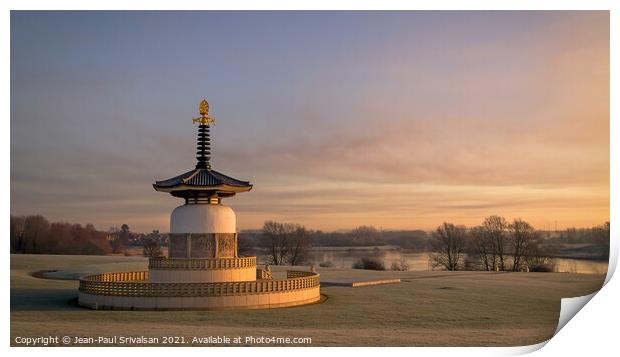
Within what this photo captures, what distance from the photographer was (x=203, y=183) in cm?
2592

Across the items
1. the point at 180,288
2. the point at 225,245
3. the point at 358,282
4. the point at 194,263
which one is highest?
the point at 225,245

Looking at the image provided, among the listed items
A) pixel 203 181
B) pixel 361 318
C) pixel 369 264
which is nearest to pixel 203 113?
pixel 203 181

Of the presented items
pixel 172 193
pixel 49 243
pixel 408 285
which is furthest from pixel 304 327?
pixel 49 243

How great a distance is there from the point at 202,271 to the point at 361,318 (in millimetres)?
7336

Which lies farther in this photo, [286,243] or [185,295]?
[286,243]

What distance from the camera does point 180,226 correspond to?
2603 centimetres

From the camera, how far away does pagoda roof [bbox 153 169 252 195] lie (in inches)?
1015

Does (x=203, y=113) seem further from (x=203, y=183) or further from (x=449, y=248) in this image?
(x=449, y=248)

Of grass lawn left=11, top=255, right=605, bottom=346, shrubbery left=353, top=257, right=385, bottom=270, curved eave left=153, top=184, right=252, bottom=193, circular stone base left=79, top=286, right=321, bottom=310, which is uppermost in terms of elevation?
curved eave left=153, top=184, right=252, bottom=193

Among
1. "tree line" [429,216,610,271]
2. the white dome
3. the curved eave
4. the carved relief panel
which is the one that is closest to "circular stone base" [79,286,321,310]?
the carved relief panel

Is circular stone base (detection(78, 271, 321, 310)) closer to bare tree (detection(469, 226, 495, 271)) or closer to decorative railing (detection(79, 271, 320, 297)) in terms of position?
decorative railing (detection(79, 271, 320, 297))
